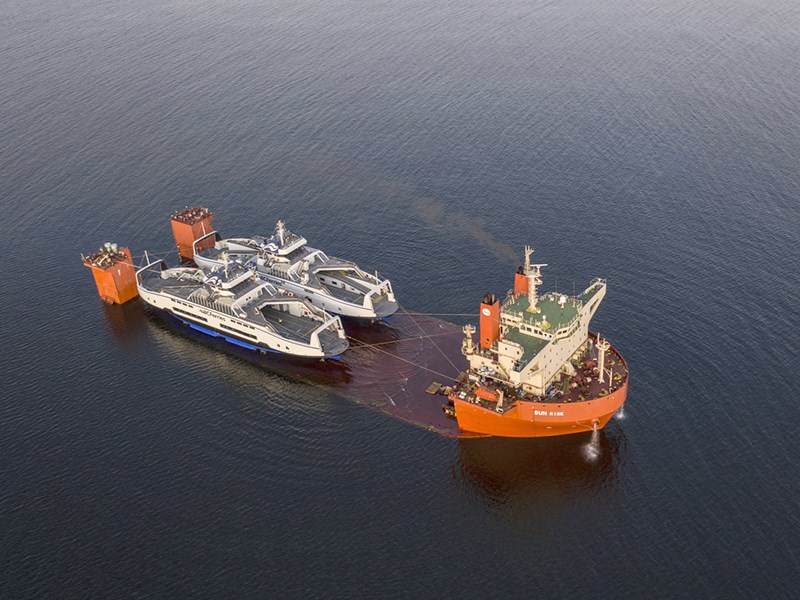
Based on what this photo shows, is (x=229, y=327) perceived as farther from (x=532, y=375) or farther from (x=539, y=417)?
(x=539, y=417)

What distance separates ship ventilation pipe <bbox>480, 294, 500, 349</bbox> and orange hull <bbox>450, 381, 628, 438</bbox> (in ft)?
24.2

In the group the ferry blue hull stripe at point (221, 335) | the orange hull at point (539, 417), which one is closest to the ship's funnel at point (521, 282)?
the orange hull at point (539, 417)

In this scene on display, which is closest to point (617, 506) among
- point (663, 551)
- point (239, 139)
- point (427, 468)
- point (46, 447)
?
point (663, 551)

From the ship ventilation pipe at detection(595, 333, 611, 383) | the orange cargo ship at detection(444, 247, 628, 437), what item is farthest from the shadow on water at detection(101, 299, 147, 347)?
the ship ventilation pipe at detection(595, 333, 611, 383)

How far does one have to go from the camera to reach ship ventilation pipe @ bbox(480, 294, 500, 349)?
92812 mm

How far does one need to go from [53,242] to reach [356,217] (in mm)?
46784

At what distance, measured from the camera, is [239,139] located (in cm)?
16362

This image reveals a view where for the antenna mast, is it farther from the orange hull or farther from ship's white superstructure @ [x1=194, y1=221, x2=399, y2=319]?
ship's white superstructure @ [x1=194, y1=221, x2=399, y2=319]

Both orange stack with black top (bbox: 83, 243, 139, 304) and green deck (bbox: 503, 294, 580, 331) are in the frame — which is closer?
green deck (bbox: 503, 294, 580, 331)

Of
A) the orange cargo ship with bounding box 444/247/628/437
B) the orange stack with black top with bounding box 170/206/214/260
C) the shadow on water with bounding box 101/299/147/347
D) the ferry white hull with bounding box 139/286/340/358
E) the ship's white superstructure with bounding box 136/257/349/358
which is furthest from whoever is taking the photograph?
the orange stack with black top with bounding box 170/206/214/260

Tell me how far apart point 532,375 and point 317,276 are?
3855 centimetres

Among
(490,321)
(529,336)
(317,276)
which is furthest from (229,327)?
(529,336)

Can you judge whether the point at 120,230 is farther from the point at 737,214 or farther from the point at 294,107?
the point at 737,214

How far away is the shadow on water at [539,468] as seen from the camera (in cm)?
8669
